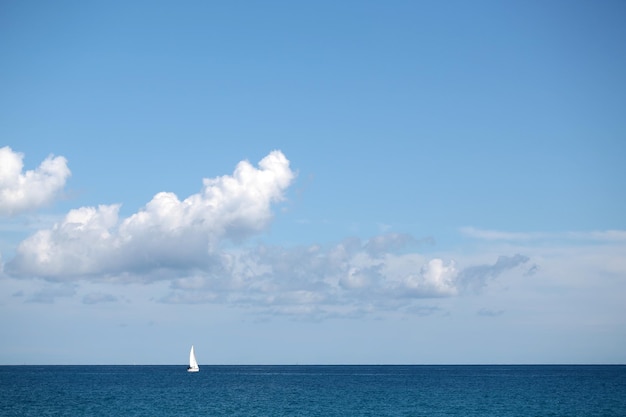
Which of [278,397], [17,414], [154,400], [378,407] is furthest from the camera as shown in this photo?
[278,397]

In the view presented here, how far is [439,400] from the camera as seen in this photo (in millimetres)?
134875

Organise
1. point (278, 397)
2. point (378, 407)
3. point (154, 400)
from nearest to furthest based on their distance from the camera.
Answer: point (378, 407) < point (154, 400) < point (278, 397)

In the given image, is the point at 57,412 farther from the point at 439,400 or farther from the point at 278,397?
the point at 439,400

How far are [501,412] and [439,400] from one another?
24713mm

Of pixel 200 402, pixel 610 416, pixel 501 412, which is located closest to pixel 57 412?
pixel 200 402

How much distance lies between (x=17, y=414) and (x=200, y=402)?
110ft

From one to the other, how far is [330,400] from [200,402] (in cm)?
2445

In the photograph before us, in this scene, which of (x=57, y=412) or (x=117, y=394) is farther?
(x=117, y=394)

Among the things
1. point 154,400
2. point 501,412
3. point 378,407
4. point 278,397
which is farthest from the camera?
point 278,397

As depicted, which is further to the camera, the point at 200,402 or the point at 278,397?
the point at 278,397

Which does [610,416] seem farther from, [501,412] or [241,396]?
[241,396]

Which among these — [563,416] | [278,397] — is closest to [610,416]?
[563,416]

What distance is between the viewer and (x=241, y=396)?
467ft

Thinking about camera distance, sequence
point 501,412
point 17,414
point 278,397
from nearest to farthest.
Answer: point 17,414
point 501,412
point 278,397
